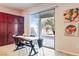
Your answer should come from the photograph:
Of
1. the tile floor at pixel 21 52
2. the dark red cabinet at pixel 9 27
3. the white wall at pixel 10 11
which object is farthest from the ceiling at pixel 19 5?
the tile floor at pixel 21 52

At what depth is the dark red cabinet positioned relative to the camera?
1.84m

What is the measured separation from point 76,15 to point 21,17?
969mm

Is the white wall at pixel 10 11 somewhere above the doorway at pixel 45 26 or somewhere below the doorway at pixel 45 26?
above

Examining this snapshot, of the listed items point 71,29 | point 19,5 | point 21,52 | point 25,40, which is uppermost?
point 19,5

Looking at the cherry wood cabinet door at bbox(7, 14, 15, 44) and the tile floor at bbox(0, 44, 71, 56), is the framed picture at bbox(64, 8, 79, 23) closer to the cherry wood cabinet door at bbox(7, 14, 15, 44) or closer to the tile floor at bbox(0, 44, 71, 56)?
the tile floor at bbox(0, 44, 71, 56)

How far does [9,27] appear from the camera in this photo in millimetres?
1894

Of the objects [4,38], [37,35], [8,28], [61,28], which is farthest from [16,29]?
[61,28]

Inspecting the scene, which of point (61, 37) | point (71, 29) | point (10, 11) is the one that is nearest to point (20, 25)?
point (10, 11)

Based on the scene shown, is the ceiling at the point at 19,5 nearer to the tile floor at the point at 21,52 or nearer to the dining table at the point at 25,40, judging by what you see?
the dining table at the point at 25,40

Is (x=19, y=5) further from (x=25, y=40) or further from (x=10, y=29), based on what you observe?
(x=25, y=40)

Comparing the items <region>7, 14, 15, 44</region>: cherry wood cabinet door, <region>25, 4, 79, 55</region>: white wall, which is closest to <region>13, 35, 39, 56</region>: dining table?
<region>7, 14, 15, 44</region>: cherry wood cabinet door

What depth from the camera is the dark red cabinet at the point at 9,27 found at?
1838mm

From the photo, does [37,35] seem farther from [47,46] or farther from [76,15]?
[76,15]

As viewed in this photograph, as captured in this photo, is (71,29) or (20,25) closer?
(71,29)
